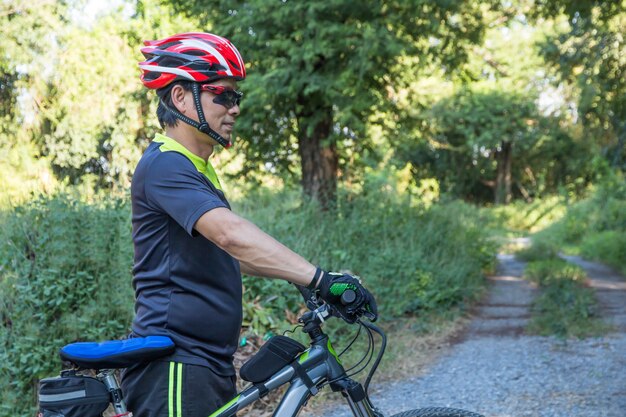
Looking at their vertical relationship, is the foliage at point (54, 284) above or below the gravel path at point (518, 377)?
above

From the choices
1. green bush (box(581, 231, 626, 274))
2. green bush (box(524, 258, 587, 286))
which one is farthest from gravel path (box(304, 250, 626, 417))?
green bush (box(581, 231, 626, 274))

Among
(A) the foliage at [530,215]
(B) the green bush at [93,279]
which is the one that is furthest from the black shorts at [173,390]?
(A) the foliage at [530,215]

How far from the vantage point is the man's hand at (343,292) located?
222cm

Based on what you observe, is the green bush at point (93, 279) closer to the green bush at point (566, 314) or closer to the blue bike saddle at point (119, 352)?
the green bush at point (566, 314)

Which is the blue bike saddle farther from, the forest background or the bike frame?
the forest background

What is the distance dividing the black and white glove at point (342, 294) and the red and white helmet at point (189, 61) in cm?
82

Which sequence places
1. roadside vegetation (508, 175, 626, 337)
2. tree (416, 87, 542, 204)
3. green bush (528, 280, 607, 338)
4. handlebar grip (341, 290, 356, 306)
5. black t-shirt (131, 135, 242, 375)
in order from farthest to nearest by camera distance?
1. tree (416, 87, 542, 204)
2. roadside vegetation (508, 175, 626, 337)
3. green bush (528, 280, 607, 338)
4. black t-shirt (131, 135, 242, 375)
5. handlebar grip (341, 290, 356, 306)

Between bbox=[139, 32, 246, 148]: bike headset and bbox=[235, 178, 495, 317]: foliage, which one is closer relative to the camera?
bbox=[139, 32, 246, 148]: bike headset

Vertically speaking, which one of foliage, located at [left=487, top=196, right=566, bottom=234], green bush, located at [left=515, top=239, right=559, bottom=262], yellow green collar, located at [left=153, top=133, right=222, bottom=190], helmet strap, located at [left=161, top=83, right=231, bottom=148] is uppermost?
helmet strap, located at [left=161, top=83, right=231, bottom=148]

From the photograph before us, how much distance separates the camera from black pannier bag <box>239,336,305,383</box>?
2430 millimetres

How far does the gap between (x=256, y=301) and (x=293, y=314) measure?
0.41 meters

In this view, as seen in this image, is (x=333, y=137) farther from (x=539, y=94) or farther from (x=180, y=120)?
(x=539, y=94)

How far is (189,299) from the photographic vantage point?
2363 mm

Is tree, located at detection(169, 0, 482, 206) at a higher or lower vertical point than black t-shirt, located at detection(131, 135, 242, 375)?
higher
